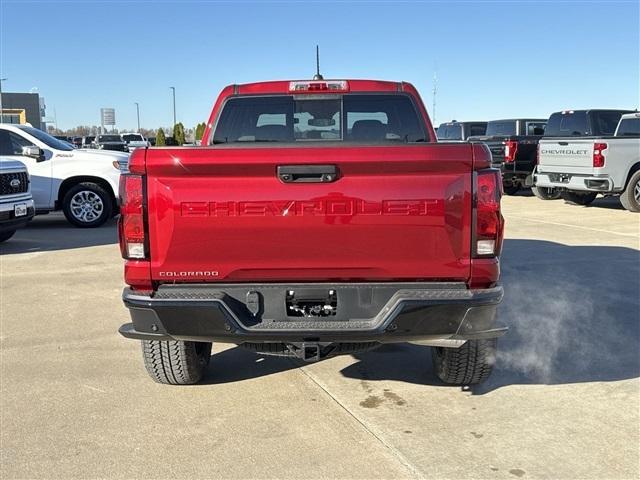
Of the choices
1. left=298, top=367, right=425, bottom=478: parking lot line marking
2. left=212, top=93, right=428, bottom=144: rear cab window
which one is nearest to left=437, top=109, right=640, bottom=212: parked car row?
left=212, top=93, right=428, bottom=144: rear cab window

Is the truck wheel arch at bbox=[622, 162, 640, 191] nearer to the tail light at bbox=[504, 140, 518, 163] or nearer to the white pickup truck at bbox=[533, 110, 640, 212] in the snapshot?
the white pickup truck at bbox=[533, 110, 640, 212]

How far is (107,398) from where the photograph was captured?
397 centimetres

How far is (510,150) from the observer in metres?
16.0

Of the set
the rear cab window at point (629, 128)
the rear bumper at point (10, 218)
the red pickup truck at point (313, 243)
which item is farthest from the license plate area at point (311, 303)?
the rear cab window at point (629, 128)

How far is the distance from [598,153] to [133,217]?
11.5 meters

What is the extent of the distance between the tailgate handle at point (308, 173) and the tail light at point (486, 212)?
75 cm

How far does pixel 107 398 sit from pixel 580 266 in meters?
6.09

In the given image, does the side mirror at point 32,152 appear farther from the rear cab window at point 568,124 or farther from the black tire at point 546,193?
the black tire at point 546,193

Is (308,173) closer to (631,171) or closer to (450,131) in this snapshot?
(631,171)

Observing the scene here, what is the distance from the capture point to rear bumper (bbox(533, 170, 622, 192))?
12.6 meters

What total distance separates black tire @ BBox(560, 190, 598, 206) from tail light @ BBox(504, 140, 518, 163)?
1.62 m

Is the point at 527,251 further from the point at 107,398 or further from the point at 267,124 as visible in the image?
the point at 107,398

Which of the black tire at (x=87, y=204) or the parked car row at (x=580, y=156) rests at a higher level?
the parked car row at (x=580, y=156)

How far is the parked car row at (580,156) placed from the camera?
1256cm
